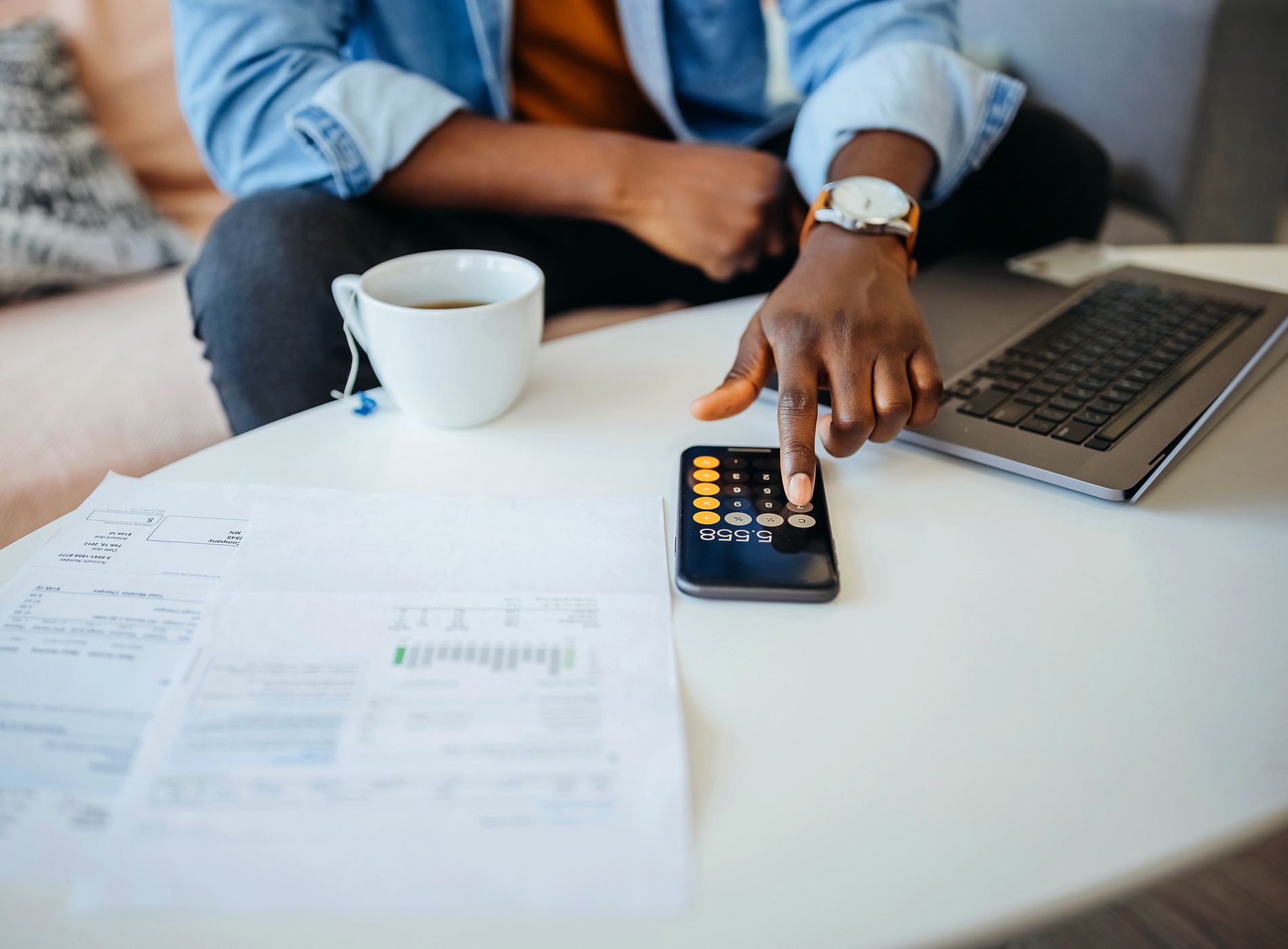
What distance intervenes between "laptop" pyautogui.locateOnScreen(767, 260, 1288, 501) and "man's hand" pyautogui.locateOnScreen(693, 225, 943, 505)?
1.7 inches

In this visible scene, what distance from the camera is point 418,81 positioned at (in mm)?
760

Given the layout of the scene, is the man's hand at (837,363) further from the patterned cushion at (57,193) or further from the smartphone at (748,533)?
the patterned cushion at (57,193)

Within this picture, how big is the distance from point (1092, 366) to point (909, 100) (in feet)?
0.99

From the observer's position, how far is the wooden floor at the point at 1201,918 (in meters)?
0.76

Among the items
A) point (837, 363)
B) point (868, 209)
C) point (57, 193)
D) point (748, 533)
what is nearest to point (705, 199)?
point (868, 209)

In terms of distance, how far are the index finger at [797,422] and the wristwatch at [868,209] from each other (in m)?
0.17

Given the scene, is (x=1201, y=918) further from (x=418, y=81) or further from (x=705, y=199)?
(x=418, y=81)

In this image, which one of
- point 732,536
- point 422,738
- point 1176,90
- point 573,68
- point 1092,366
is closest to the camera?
point 422,738

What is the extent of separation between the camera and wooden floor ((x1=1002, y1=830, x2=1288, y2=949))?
2.51ft

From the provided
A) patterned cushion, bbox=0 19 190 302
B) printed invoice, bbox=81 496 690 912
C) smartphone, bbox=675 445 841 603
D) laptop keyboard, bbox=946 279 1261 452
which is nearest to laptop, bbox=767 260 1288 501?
laptop keyboard, bbox=946 279 1261 452

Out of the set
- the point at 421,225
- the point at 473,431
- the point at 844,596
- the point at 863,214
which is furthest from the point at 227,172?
the point at 844,596

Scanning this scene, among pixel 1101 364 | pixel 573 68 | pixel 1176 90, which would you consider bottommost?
pixel 1176 90

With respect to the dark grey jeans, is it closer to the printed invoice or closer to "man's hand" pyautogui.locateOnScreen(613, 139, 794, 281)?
"man's hand" pyautogui.locateOnScreen(613, 139, 794, 281)

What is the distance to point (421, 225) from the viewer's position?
81cm
